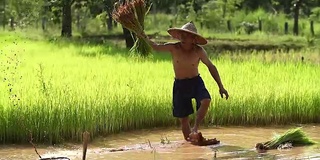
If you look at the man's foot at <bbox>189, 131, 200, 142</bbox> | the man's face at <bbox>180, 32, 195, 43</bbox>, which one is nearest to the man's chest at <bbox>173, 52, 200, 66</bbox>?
the man's face at <bbox>180, 32, 195, 43</bbox>

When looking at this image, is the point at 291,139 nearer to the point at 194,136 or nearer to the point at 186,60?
the point at 194,136

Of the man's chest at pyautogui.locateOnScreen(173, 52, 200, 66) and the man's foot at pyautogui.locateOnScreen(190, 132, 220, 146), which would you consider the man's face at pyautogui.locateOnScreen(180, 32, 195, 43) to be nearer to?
the man's chest at pyautogui.locateOnScreen(173, 52, 200, 66)

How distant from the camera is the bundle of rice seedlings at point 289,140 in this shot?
5.62 metres

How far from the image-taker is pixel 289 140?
5742mm

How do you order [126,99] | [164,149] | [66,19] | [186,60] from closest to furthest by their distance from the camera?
[164,149]
[186,60]
[126,99]
[66,19]

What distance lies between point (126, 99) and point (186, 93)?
3.16 feet

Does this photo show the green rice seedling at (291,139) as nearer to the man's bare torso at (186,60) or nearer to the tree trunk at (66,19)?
the man's bare torso at (186,60)

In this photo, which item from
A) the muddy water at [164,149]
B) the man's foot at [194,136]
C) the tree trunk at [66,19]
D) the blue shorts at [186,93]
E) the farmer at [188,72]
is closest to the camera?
the muddy water at [164,149]

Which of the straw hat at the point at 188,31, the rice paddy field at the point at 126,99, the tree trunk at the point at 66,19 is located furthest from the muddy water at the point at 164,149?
the tree trunk at the point at 66,19

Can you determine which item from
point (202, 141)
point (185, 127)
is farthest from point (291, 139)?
point (185, 127)

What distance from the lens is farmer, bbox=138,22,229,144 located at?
570 centimetres

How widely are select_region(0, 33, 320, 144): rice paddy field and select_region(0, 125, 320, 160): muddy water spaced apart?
7.8 inches

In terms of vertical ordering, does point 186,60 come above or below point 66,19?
below

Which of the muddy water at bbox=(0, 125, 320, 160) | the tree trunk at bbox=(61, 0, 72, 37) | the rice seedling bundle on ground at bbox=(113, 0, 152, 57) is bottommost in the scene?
the muddy water at bbox=(0, 125, 320, 160)
